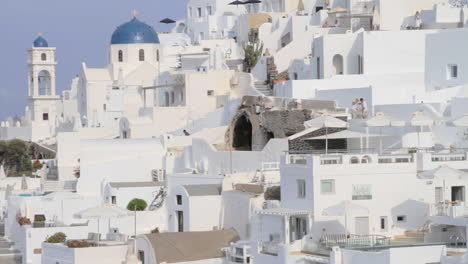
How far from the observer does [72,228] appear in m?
50.7

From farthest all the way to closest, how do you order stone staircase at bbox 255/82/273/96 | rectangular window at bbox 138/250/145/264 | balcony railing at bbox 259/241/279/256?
stone staircase at bbox 255/82/273/96 → rectangular window at bbox 138/250/145/264 → balcony railing at bbox 259/241/279/256

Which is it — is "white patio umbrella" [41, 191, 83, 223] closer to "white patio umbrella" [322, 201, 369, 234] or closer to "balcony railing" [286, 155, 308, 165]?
"balcony railing" [286, 155, 308, 165]

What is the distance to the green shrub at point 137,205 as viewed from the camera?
54250 mm

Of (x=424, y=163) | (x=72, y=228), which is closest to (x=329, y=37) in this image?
(x=72, y=228)

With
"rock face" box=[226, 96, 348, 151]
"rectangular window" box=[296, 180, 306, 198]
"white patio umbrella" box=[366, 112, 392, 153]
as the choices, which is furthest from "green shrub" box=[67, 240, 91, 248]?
"rock face" box=[226, 96, 348, 151]

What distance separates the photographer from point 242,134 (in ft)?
194

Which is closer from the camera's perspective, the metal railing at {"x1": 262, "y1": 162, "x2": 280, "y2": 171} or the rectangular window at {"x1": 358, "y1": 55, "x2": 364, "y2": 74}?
the metal railing at {"x1": 262, "y1": 162, "x2": 280, "y2": 171}

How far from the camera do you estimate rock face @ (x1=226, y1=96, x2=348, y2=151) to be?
55.5 m

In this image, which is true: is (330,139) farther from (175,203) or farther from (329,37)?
(329,37)

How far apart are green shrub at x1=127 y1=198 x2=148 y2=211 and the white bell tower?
3817 cm

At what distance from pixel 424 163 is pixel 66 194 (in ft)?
64.4

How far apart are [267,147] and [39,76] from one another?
4410 centimetres

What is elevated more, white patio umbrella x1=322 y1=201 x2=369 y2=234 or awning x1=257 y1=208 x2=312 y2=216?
white patio umbrella x1=322 y1=201 x2=369 y2=234

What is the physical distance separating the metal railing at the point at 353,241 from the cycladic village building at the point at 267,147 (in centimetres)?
8
